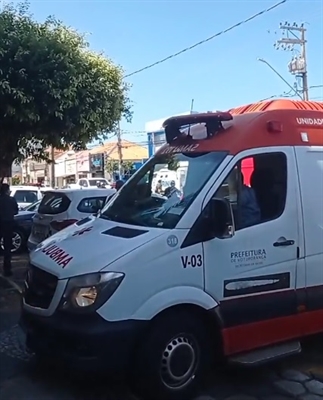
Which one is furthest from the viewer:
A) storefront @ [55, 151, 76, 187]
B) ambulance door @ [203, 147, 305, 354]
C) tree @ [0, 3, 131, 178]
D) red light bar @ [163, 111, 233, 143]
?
storefront @ [55, 151, 76, 187]

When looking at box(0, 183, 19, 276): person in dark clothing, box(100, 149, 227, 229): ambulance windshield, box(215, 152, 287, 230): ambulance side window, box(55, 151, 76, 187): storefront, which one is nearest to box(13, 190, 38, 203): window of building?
box(0, 183, 19, 276): person in dark clothing

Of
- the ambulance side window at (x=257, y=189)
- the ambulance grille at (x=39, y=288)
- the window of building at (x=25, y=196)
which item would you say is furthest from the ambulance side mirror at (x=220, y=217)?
the window of building at (x=25, y=196)

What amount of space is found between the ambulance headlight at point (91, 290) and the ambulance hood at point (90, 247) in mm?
64

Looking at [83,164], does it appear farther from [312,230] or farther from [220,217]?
[220,217]

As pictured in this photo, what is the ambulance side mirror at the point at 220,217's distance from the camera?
4.69 meters

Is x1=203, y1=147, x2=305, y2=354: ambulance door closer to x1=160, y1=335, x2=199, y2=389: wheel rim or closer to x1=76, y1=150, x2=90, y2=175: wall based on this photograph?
x1=160, y1=335, x2=199, y2=389: wheel rim

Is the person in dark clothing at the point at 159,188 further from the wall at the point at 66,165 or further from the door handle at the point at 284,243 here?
the wall at the point at 66,165

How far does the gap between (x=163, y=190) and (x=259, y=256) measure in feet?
3.51

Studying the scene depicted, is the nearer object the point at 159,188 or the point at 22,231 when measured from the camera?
the point at 159,188

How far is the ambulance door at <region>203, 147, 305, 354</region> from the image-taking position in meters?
4.82

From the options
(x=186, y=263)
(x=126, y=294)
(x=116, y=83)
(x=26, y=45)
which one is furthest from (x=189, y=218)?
(x=116, y=83)

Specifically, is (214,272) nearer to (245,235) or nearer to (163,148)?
(245,235)

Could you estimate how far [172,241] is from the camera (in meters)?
4.61

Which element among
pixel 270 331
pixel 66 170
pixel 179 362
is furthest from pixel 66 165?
pixel 179 362
